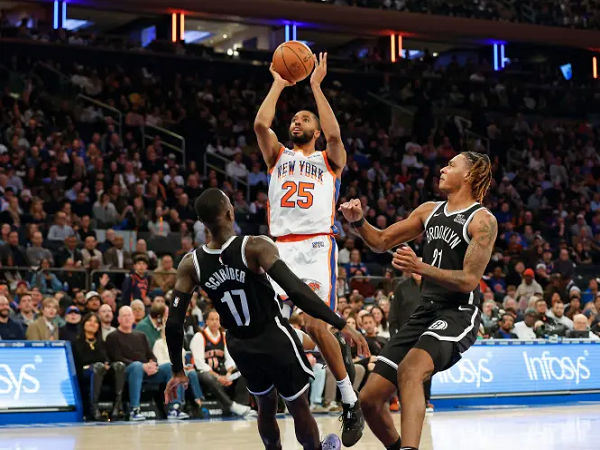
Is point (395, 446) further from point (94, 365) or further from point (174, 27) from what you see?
point (174, 27)

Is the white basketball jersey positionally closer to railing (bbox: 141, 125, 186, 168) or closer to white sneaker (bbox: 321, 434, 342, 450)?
white sneaker (bbox: 321, 434, 342, 450)

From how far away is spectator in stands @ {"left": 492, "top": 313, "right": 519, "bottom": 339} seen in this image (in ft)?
52.1

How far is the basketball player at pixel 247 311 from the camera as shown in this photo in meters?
6.50

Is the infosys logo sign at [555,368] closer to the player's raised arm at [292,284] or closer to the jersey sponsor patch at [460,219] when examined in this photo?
the jersey sponsor patch at [460,219]

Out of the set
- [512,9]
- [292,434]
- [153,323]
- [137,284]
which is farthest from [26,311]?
[512,9]

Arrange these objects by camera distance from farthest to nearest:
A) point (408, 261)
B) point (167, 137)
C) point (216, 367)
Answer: point (167, 137), point (216, 367), point (408, 261)

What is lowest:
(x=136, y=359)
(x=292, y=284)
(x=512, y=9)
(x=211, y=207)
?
(x=136, y=359)

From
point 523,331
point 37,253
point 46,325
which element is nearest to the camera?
point 46,325

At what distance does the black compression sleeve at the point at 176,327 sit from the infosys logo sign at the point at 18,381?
589 cm

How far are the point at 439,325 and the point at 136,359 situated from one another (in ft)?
22.8

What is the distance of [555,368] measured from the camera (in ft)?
50.4

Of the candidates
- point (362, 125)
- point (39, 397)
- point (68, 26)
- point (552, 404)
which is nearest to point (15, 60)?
point (68, 26)

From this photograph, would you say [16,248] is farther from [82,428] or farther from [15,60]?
[15,60]

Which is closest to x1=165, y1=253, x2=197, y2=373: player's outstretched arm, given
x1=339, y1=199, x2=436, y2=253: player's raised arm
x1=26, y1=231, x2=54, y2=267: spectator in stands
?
x1=339, y1=199, x2=436, y2=253: player's raised arm
